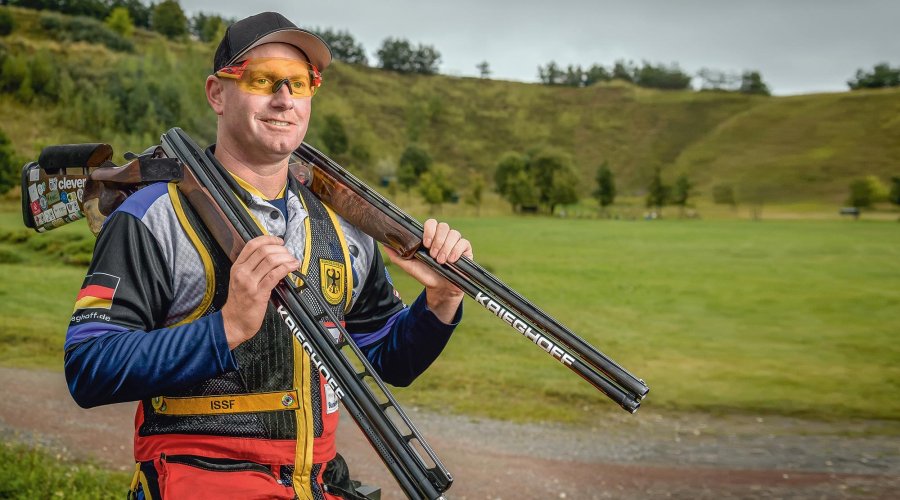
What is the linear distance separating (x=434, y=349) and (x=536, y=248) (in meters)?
48.2

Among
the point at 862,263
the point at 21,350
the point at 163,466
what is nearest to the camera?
the point at 163,466

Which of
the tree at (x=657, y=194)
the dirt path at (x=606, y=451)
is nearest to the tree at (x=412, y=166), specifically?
the tree at (x=657, y=194)

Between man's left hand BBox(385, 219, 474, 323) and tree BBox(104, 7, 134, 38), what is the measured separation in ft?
294

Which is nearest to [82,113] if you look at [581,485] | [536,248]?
[536,248]

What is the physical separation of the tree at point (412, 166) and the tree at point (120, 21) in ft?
105

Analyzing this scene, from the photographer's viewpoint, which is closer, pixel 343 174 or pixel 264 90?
pixel 264 90

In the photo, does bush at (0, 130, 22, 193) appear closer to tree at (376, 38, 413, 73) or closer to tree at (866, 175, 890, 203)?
tree at (866, 175, 890, 203)

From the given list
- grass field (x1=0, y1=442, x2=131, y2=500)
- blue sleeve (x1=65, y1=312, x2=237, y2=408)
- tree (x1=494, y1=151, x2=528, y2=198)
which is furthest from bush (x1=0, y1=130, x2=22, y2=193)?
tree (x1=494, y1=151, x2=528, y2=198)

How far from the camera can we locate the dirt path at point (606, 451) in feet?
44.8

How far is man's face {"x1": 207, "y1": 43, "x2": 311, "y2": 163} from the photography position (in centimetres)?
345

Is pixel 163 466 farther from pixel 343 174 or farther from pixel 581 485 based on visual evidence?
pixel 581 485

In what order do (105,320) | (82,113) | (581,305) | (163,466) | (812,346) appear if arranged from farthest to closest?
(82,113)
(581,305)
(812,346)
(163,466)
(105,320)

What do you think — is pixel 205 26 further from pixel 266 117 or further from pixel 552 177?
pixel 266 117

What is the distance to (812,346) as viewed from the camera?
2941 centimetres
